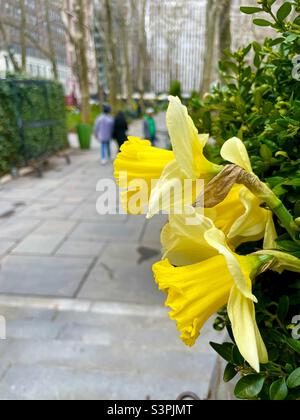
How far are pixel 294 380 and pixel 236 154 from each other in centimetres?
40

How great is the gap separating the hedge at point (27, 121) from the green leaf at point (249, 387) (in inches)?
322

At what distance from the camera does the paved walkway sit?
2.55m

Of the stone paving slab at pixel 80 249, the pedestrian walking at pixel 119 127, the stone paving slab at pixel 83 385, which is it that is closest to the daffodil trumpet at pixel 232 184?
the stone paving slab at pixel 83 385

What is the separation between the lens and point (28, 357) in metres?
2.78

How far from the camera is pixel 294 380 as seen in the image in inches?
26.4

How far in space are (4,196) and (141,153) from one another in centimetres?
685

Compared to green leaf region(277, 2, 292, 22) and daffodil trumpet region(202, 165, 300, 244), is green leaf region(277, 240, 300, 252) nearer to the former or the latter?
daffodil trumpet region(202, 165, 300, 244)

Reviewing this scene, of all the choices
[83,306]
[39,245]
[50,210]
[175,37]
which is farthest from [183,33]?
[83,306]

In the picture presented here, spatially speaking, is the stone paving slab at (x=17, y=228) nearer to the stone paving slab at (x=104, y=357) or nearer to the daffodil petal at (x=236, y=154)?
the stone paving slab at (x=104, y=357)

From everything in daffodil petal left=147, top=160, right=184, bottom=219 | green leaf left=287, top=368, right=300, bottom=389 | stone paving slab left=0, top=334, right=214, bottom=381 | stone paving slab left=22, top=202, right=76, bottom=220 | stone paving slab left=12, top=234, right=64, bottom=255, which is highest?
daffodil petal left=147, top=160, right=184, bottom=219

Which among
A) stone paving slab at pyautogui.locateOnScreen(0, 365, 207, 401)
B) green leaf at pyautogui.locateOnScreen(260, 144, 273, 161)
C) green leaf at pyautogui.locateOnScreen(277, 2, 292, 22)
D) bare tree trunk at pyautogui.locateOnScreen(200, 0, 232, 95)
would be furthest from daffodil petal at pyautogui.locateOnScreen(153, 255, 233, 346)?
bare tree trunk at pyautogui.locateOnScreen(200, 0, 232, 95)

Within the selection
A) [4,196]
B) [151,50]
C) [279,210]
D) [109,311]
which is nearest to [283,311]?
[279,210]

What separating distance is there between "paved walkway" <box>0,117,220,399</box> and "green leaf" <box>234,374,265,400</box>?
1920 mm

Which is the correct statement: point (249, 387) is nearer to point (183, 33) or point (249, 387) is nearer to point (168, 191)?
point (168, 191)
